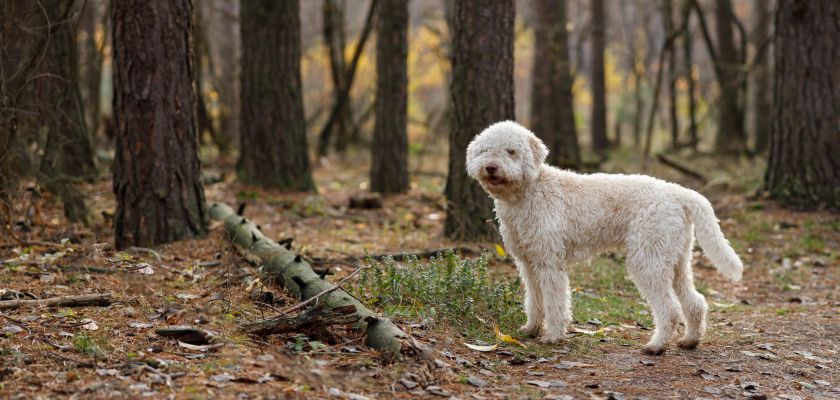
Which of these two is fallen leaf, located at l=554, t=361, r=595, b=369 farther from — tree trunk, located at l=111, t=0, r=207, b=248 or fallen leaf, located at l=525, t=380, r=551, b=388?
tree trunk, located at l=111, t=0, r=207, b=248

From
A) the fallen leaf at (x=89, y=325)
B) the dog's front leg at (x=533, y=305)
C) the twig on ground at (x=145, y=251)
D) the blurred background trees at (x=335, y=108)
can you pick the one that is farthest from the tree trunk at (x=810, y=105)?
the fallen leaf at (x=89, y=325)

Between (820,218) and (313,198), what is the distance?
739 centimetres

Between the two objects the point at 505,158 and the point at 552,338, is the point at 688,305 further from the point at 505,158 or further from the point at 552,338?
the point at 505,158

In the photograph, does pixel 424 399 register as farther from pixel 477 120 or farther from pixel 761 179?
pixel 761 179

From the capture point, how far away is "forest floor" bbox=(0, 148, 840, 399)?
4.40 meters

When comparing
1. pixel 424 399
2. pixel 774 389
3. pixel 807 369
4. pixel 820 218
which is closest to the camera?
pixel 424 399

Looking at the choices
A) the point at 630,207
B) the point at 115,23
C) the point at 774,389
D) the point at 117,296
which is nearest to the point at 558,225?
the point at 630,207

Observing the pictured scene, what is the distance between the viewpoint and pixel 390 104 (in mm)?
13133

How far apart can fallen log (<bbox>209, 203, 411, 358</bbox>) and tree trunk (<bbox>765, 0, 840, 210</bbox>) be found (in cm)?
796

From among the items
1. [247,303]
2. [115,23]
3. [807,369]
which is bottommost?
[807,369]

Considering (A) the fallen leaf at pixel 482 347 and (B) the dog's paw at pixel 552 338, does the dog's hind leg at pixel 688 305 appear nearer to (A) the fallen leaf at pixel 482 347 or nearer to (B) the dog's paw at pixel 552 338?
(B) the dog's paw at pixel 552 338

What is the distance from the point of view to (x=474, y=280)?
6.21 meters

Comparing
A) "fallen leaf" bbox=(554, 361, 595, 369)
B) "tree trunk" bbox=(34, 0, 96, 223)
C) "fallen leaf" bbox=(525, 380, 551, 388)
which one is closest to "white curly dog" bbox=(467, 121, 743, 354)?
"fallen leaf" bbox=(554, 361, 595, 369)

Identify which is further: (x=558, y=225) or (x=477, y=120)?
(x=477, y=120)
